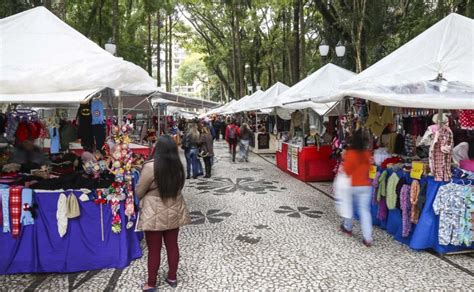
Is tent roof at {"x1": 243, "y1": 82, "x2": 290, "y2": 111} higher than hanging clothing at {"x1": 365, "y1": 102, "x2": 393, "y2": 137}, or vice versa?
tent roof at {"x1": 243, "y1": 82, "x2": 290, "y2": 111}

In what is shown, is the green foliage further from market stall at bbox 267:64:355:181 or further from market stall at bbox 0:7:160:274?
market stall at bbox 0:7:160:274

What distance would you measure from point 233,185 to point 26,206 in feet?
20.8

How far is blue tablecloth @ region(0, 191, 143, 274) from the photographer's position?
4.44 meters

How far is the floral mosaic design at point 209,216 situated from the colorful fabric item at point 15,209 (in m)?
2.90

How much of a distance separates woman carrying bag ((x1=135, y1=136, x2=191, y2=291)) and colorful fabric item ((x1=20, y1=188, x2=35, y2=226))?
1.57m

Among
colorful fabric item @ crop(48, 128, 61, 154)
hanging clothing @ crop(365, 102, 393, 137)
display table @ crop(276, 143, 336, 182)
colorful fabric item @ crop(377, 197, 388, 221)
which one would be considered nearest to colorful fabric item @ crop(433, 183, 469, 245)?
colorful fabric item @ crop(377, 197, 388, 221)

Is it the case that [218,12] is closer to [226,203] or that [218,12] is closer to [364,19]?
[364,19]

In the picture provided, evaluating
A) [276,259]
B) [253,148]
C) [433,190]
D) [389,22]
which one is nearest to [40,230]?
[276,259]

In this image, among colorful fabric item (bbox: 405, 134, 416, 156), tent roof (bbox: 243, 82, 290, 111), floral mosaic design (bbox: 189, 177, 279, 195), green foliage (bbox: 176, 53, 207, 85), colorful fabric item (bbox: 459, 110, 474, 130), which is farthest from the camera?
green foliage (bbox: 176, 53, 207, 85)

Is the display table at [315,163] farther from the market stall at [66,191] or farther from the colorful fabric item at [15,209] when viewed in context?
the colorful fabric item at [15,209]

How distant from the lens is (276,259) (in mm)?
4871

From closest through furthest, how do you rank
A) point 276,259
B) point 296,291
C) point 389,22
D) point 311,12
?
point 296,291 < point 276,259 < point 389,22 < point 311,12

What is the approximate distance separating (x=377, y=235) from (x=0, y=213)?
513cm

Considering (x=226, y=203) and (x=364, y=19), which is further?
(x=364, y=19)
